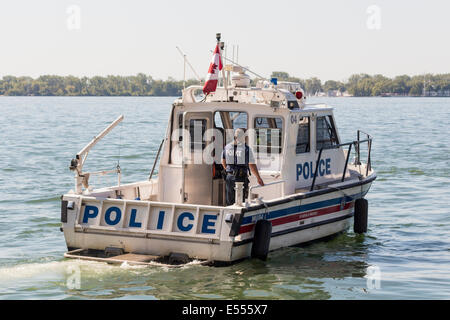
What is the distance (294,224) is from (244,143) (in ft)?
5.27

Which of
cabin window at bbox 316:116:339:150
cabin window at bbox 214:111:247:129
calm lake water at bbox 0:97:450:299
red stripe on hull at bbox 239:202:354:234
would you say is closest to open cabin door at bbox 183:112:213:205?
cabin window at bbox 214:111:247:129

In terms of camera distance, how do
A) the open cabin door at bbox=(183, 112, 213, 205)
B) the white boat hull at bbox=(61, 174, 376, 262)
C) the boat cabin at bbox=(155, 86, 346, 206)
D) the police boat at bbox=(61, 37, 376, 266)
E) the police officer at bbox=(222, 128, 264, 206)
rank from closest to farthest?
1. the white boat hull at bbox=(61, 174, 376, 262)
2. the police boat at bbox=(61, 37, 376, 266)
3. the police officer at bbox=(222, 128, 264, 206)
4. the boat cabin at bbox=(155, 86, 346, 206)
5. the open cabin door at bbox=(183, 112, 213, 205)

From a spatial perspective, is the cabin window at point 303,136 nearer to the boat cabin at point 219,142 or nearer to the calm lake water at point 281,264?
the boat cabin at point 219,142

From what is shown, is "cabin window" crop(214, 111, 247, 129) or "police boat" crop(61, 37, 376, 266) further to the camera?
"cabin window" crop(214, 111, 247, 129)

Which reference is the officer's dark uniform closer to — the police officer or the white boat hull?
the police officer

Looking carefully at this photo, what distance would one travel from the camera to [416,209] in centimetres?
1862

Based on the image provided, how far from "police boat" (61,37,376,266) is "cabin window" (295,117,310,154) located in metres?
0.02

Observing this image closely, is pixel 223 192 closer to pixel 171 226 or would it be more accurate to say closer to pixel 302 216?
pixel 302 216

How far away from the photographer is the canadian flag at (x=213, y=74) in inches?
491

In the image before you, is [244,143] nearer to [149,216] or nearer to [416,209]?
[149,216]

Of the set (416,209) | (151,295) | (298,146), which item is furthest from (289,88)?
(416,209)

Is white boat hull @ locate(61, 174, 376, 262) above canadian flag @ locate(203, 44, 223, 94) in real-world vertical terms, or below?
below

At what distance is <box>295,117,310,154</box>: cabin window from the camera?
1326 cm

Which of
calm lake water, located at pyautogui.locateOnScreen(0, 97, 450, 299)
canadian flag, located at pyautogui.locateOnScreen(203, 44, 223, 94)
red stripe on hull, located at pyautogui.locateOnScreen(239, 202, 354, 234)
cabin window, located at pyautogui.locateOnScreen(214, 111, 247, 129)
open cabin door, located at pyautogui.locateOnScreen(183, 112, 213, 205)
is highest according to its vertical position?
canadian flag, located at pyautogui.locateOnScreen(203, 44, 223, 94)
